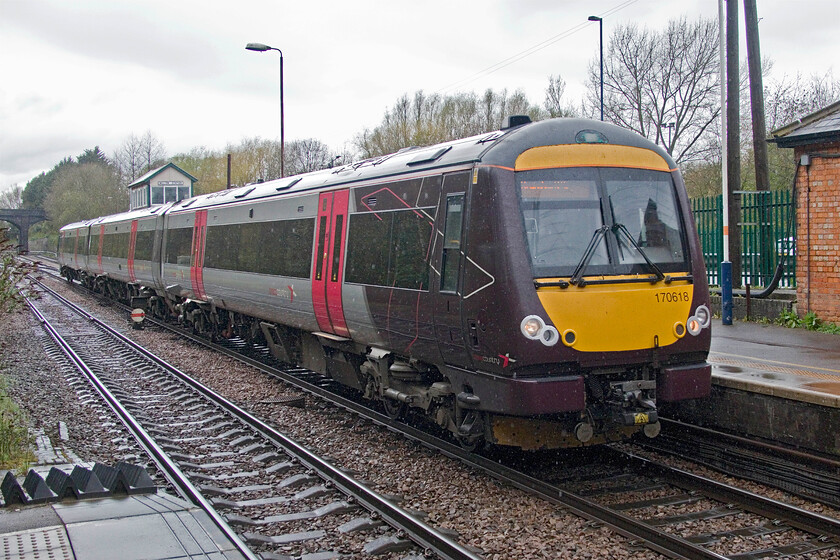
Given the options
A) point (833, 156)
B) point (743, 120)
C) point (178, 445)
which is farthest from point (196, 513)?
point (743, 120)

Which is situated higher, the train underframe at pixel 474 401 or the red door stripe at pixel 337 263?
the red door stripe at pixel 337 263

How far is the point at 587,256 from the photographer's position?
6.54 m

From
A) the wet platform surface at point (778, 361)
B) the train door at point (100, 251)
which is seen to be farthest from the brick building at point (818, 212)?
the train door at point (100, 251)

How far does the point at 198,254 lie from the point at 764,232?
1082 cm

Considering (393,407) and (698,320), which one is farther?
(393,407)

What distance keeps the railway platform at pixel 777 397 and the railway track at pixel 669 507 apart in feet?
4.26

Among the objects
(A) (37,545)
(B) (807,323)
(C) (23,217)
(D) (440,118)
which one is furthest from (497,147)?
(C) (23,217)

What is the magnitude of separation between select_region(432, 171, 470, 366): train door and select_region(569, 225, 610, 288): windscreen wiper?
1004 millimetres

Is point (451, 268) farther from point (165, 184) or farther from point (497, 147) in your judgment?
point (165, 184)

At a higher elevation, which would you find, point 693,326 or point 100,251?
point 100,251

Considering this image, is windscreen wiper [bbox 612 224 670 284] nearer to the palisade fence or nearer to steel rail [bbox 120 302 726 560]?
steel rail [bbox 120 302 726 560]

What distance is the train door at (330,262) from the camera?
9.59 meters

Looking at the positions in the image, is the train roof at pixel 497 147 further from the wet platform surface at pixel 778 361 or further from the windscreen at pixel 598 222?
the wet platform surface at pixel 778 361

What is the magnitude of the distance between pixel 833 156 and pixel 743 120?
22082 millimetres
